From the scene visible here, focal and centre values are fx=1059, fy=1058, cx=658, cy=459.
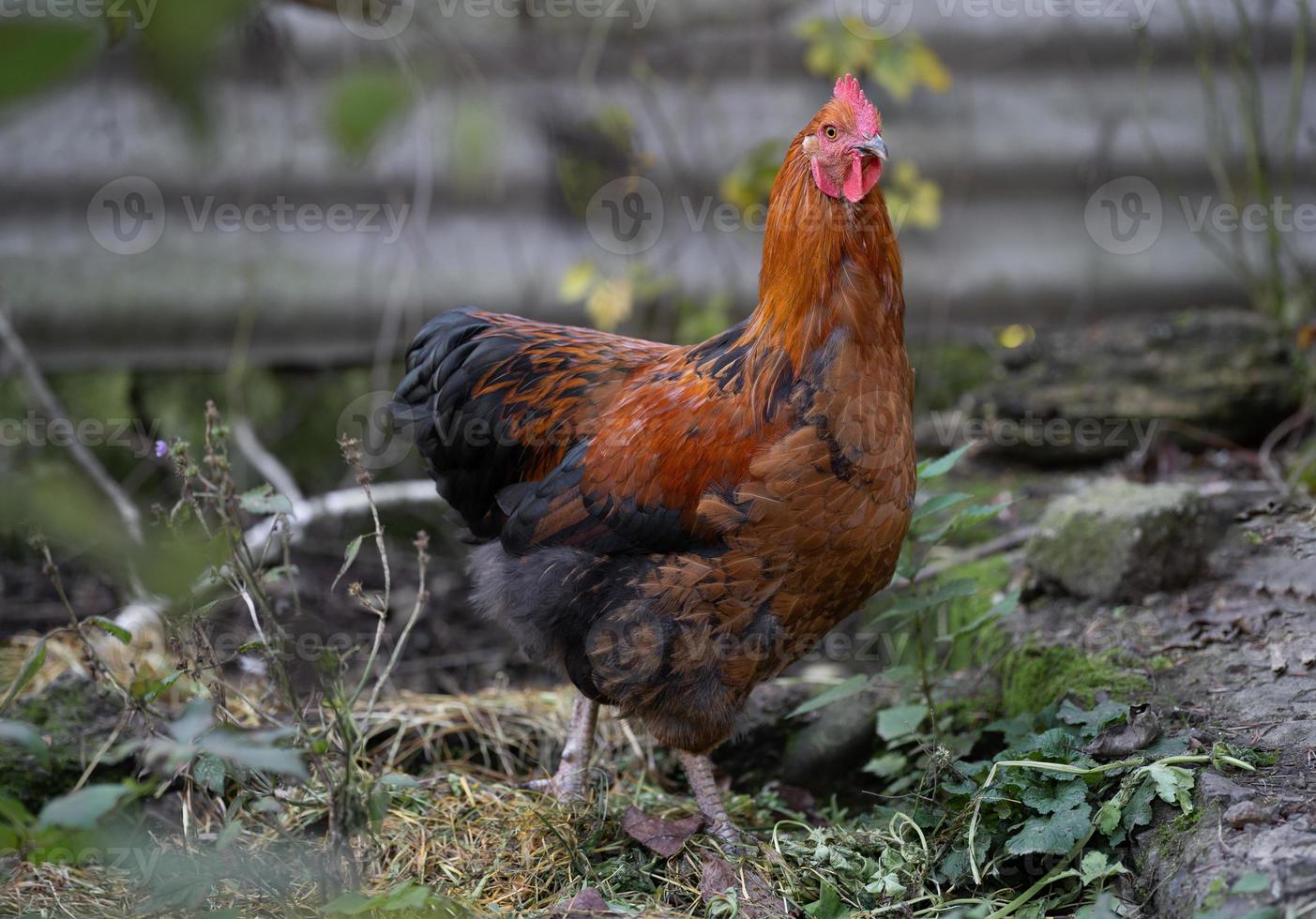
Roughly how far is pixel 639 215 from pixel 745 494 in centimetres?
373

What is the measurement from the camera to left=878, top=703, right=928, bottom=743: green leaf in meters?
3.36

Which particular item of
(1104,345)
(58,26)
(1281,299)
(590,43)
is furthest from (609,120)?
(58,26)

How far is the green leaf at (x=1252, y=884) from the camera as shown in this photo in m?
2.10

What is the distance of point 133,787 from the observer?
5.28 feet

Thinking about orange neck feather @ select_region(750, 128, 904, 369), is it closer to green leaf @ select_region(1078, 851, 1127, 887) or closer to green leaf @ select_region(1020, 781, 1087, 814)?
green leaf @ select_region(1020, 781, 1087, 814)

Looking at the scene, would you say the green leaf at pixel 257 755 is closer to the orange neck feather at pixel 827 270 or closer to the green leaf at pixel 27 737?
the green leaf at pixel 27 737

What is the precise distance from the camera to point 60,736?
3498 mm

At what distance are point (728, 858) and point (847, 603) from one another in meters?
0.81

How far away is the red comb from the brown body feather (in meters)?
0.06

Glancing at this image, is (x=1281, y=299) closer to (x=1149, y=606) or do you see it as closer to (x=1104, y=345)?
(x=1104, y=345)

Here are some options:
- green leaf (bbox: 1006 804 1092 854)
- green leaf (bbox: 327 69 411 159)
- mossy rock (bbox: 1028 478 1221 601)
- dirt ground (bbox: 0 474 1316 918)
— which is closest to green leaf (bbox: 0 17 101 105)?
green leaf (bbox: 327 69 411 159)

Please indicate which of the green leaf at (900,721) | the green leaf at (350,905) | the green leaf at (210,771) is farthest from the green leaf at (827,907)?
the green leaf at (210,771)

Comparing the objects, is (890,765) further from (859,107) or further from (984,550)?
(859,107)

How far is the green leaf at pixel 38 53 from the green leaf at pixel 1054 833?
263cm
